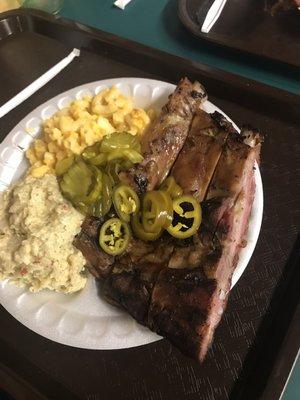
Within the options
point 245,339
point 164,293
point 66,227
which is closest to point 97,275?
point 66,227

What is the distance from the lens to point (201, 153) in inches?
86.9

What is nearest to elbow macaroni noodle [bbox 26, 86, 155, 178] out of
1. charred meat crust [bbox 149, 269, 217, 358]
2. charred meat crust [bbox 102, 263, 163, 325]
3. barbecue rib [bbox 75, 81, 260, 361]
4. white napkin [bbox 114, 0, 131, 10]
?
barbecue rib [bbox 75, 81, 260, 361]

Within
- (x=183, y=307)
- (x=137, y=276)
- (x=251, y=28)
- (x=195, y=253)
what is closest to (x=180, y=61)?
(x=251, y=28)

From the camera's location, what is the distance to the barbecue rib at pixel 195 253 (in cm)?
180

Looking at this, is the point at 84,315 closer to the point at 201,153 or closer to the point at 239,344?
the point at 239,344

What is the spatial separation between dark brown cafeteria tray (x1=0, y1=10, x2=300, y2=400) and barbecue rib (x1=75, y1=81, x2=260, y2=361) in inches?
8.1

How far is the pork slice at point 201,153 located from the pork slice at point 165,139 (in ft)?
0.16

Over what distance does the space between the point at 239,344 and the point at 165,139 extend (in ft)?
3.68

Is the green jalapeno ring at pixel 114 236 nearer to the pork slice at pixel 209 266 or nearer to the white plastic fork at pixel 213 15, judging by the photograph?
the pork slice at pixel 209 266

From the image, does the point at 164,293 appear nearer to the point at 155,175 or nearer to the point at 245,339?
the point at 245,339

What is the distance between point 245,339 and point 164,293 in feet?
1.63

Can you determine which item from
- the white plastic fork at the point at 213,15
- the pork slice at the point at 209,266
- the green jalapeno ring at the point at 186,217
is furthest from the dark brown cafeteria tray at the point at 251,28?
the green jalapeno ring at the point at 186,217

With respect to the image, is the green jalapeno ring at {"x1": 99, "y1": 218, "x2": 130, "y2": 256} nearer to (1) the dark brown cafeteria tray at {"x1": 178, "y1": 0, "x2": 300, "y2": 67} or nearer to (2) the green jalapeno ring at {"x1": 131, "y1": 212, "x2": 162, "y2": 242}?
(2) the green jalapeno ring at {"x1": 131, "y1": 212, "x2": 162, "y2": 242}

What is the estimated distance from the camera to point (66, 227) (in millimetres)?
2090
